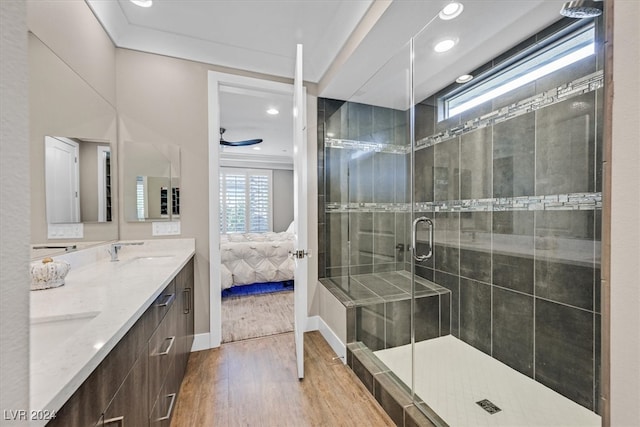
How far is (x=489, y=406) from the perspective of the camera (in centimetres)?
160

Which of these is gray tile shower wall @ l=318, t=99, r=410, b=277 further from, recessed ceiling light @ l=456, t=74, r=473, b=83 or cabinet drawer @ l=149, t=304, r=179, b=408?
cabinet drawer @ l=149, t=304, r=179, b=408

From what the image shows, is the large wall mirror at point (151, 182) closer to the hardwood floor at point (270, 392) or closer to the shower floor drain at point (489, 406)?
the hardwood floor at point (270, 392)

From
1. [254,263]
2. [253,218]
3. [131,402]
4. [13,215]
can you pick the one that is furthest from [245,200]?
[13,215]

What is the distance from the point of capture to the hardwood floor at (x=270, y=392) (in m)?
1.56

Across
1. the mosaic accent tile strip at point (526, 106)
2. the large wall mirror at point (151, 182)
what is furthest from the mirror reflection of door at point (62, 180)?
the mosaic accent tile strip at point (526, 106)

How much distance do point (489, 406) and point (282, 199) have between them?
6395mm

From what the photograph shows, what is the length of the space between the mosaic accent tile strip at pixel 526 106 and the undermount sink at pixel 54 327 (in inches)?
93.5

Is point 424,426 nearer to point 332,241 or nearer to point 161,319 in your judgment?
point 161,319

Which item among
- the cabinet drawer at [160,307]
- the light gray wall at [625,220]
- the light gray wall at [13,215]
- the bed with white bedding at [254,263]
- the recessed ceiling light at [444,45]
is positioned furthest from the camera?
the bed with white bedding at [254,263]

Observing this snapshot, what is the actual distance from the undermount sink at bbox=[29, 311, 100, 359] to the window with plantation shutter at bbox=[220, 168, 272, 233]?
593 cm

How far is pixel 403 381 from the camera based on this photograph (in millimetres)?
1706

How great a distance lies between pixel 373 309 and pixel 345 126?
6.08 feet

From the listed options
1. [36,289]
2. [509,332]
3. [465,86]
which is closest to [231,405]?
[36,289]

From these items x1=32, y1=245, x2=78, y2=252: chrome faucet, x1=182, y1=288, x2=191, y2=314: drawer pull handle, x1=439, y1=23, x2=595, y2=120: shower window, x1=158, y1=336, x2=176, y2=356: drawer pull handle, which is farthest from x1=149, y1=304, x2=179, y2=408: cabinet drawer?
x1=439, y1=23, x2=595, y2=120: shower window
